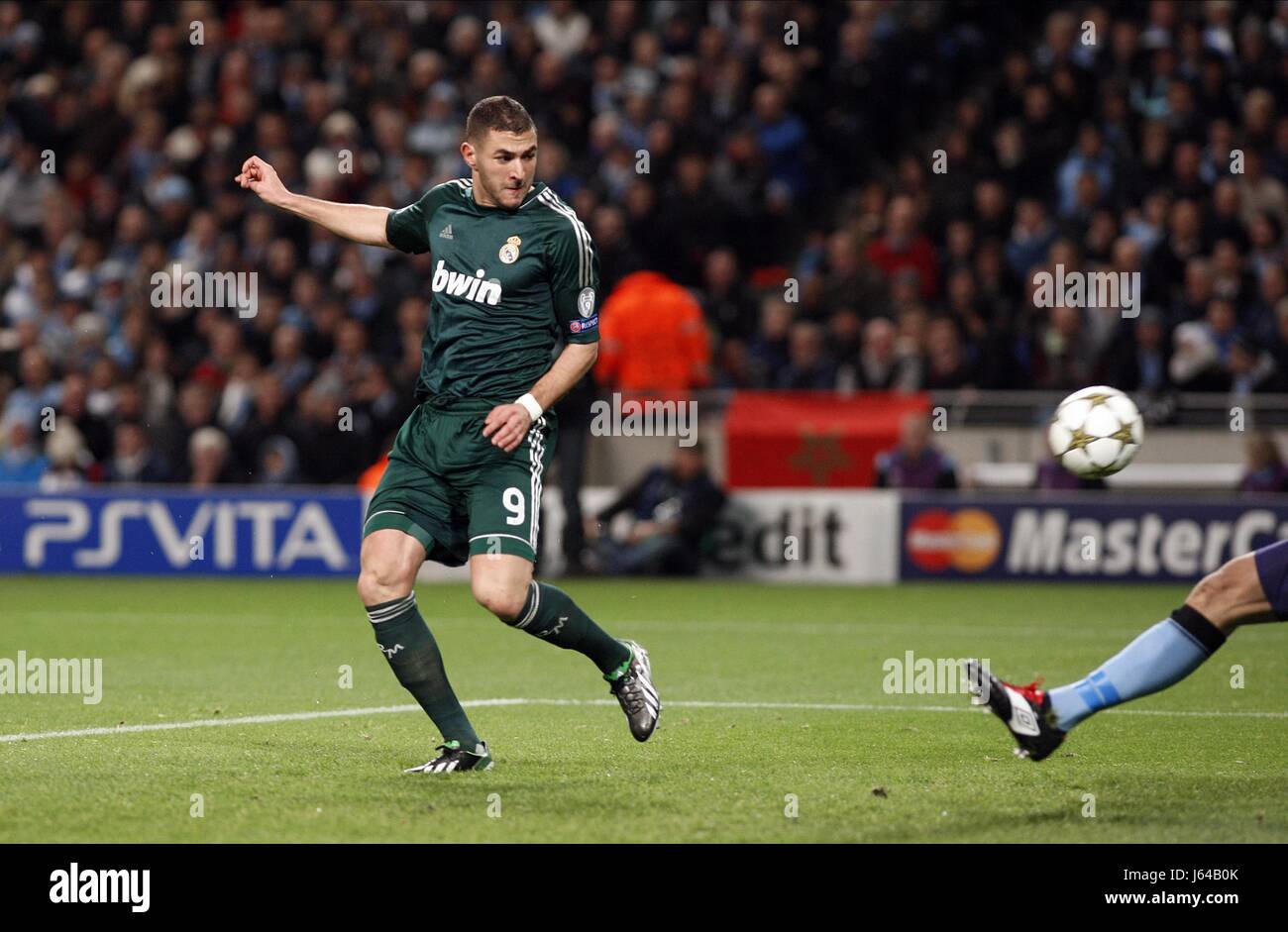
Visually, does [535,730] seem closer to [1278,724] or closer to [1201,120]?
[1278,724]

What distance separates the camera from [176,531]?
16047 millimetres

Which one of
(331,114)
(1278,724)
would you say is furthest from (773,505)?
(1278,724)

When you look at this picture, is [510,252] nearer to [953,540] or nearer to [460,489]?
[460,489]

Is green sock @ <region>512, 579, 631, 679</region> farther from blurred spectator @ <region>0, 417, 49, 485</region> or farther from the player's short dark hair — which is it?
blurred spectator @ <region>0, 417, 49, 485</region>

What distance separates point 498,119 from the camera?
6.46 m

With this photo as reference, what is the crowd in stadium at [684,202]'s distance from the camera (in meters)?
16.1

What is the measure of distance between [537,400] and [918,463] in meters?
9.45

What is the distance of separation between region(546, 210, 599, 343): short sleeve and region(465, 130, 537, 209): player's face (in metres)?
0.21

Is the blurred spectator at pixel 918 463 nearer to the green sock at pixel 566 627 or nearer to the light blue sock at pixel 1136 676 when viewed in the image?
the green sock at pixel 566 627

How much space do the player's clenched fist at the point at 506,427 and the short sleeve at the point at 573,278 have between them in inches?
14.8

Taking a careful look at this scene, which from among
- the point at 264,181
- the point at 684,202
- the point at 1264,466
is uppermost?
the point at 684,202

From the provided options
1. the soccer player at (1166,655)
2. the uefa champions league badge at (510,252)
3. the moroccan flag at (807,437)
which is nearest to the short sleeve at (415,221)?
the uefa champions league badge at (510,252)

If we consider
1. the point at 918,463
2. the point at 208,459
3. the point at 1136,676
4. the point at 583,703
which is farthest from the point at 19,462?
the point at 1136,676

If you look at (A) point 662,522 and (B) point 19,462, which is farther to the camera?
(B) point 19,462
